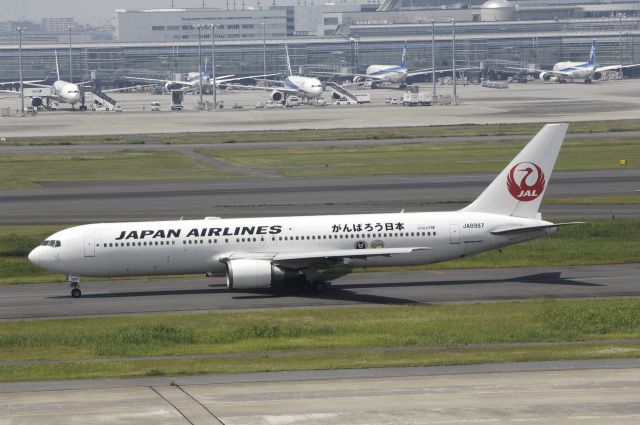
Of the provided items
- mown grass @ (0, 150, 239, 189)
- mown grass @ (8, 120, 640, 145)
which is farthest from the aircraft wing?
mown grass @ (8, 120, 640, 145)

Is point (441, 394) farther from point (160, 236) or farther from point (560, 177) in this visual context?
point (560, 177)

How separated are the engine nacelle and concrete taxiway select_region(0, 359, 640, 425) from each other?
55.3ft

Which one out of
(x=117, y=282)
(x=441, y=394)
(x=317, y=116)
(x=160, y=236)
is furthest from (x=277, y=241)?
(x=317, y=116)

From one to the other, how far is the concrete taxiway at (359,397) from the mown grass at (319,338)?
149 cm

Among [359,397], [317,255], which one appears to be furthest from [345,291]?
[359,397]

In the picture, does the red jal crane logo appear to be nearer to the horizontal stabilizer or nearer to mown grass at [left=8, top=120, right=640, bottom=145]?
the horizontal stabilizer

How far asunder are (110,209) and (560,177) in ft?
128

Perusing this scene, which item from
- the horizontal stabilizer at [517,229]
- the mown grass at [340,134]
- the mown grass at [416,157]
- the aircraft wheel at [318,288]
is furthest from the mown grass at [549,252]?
the mown grass at [340,134]

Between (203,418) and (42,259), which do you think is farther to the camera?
(42,259)

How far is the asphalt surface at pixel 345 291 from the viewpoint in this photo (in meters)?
53.4

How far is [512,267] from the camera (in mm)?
62281

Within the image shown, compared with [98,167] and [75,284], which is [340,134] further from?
[75,284]

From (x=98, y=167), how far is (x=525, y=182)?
66.7 metres

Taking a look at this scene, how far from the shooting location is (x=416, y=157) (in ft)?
387
